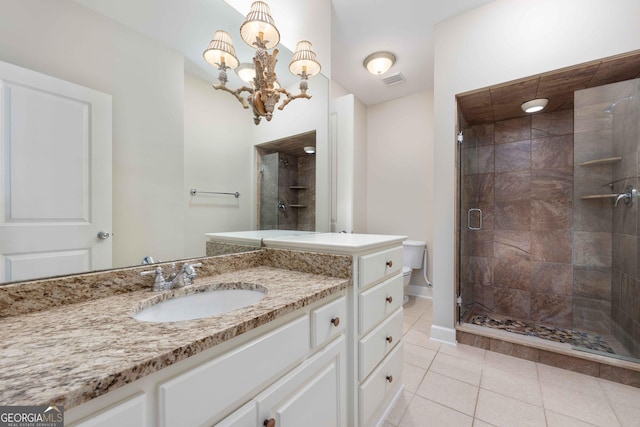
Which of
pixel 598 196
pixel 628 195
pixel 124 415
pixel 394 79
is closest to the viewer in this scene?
pixel 124 415

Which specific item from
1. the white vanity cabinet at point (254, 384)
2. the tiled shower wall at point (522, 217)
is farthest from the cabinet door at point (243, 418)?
the tiled shower wall at point (522, 217)

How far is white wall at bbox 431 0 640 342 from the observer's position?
63.2 inches

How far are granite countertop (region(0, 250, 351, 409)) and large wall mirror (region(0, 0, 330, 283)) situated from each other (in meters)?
0.17

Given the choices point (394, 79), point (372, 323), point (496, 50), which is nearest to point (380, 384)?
point (372, 323)

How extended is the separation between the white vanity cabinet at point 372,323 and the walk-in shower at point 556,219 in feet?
3.67

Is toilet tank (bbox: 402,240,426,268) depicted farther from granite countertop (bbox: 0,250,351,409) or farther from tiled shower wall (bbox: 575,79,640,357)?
granite countertop (bbox: 0,250,351,409)

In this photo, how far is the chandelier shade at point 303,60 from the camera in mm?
1586

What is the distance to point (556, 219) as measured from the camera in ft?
7.82

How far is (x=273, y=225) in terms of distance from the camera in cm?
149

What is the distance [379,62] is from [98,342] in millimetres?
2870

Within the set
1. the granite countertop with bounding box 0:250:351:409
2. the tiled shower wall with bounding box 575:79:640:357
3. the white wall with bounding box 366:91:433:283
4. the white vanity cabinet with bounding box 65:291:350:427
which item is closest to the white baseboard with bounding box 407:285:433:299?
the white wall with bounding box 366:91:433:283

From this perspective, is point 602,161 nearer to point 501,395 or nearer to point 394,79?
point 501,395

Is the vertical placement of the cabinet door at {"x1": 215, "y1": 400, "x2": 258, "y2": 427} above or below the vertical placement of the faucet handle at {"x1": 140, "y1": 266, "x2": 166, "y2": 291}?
below

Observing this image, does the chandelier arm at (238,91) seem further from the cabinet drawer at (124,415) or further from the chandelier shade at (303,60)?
the cabinet drawer at (124,415)
